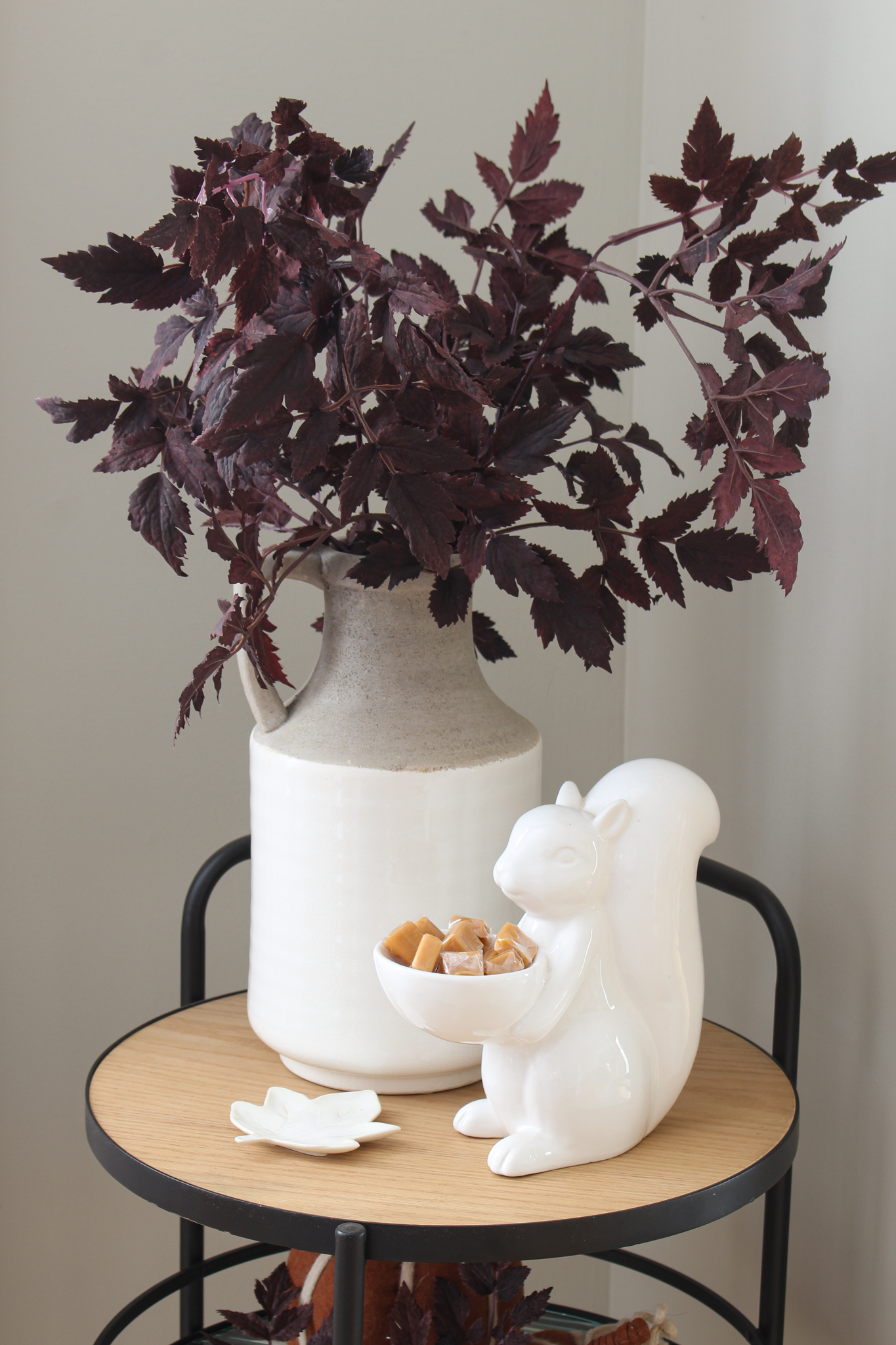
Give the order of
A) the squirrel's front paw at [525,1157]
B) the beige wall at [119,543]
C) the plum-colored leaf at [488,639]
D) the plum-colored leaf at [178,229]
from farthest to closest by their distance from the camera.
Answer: the beige wall at [119,543] → the plum-colored leaf at [488,639] → the squirrel's front paw at [525,1157] → the plum-colored leaf at [178,229]

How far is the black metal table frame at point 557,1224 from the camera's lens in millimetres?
611

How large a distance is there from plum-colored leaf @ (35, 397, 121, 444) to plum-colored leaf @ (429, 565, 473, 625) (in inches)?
8.8

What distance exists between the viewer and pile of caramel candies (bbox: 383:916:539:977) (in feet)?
2.06

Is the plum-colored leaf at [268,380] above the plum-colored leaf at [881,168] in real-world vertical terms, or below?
below

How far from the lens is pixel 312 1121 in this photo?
2.39 feet

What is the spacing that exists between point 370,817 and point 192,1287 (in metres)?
0.57

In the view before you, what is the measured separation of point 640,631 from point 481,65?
0.62 metres

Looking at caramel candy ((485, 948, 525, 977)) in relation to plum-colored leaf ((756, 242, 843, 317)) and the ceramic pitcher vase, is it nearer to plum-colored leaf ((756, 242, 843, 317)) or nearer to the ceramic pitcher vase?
the ceramic pitcher vase

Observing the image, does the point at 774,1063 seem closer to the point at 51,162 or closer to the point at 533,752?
the point at 533,752

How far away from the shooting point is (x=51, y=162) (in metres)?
1.09

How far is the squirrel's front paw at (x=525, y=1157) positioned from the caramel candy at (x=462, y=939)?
0.40ft

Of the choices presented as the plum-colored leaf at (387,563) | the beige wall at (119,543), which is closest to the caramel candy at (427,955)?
the plum-colored leaf at (387,563)

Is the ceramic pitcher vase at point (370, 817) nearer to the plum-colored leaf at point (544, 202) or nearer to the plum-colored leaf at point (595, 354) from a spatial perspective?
the plum-colored leaf at point (595, 354)

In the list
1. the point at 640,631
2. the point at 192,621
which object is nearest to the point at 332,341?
the point at 192,621
